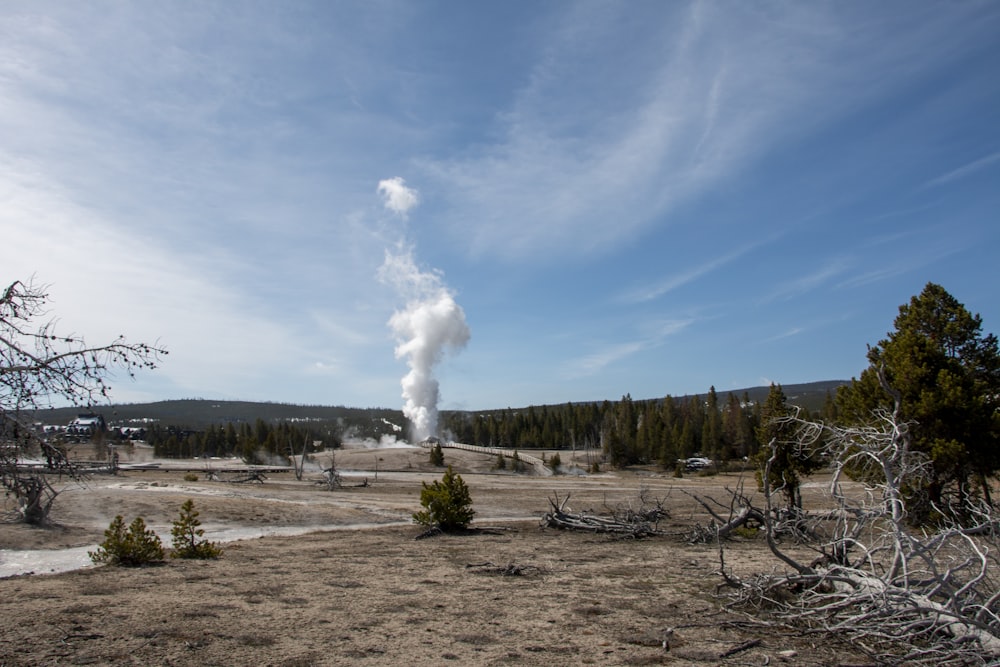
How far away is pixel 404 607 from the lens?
1054 centimetres

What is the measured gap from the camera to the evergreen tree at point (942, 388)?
62.0 ft

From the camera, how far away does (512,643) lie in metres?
8.51

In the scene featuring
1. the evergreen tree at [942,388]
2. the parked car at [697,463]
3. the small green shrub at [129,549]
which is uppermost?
the evergreen tree at [942,388]

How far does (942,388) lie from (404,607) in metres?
17.9

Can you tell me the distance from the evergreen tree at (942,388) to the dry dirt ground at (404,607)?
19.7 ft

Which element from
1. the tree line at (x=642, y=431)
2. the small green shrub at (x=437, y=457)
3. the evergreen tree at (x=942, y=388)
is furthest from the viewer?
the tree line at (x=642, y=431)

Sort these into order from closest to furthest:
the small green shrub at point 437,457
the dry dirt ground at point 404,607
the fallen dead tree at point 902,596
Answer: the fallen dead tree at point 902,596 → the dry dirt ground at point 404,607 → the small green shrub at point 437,457

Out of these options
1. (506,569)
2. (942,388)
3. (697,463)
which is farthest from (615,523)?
(697,463)

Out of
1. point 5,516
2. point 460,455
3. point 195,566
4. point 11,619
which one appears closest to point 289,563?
point 195,566

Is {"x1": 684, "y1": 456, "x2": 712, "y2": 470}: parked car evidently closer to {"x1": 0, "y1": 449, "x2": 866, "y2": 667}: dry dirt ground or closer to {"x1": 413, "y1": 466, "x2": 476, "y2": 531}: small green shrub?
{"x1": 413, "y1": 466, "x2": 476, "y2": 531}: small green shrub

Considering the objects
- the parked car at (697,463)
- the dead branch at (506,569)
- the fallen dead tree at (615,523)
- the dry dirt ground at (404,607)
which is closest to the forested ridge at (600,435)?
the parked car at (697,463)

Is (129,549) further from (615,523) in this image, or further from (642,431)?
(642,431)

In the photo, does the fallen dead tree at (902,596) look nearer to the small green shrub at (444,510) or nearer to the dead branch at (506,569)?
the dead branch at (506,569)

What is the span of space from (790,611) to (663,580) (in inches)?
149
